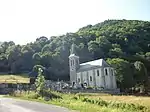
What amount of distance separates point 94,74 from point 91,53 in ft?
99.1

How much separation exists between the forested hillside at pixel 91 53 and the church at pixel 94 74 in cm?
317

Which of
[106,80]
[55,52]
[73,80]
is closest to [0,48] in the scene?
[55,52]

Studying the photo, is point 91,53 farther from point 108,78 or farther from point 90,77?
point 108,78

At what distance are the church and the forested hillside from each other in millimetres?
3173

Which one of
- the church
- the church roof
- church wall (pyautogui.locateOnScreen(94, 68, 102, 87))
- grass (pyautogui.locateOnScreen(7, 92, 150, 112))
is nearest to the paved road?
grass (pyautogui.locateOnScreen(7, 92, 150, 112))

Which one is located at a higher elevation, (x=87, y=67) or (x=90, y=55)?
(x=90, y=55)

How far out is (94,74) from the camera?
90.6 m

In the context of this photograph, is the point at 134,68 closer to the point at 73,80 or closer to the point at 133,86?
the point at 133,86

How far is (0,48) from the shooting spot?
483 ft

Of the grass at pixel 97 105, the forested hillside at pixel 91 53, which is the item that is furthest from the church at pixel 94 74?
the grass at pixel 97 105

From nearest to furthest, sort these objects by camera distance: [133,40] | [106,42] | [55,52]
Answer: [55,52] < [106,42] < [133,40]

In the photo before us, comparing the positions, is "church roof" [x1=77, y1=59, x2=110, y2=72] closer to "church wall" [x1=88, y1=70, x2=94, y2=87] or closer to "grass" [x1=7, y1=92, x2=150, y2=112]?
"church wall" [x1=88, y1=70, x2=94, y2=87]

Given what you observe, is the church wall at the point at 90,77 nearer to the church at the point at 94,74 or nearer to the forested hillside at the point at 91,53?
the church at the point at 94,74

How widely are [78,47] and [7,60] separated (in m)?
31.0
